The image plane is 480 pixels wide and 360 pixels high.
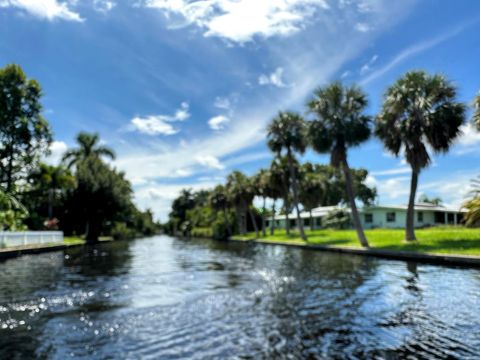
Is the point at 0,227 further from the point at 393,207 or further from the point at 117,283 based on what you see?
the point at 393,207

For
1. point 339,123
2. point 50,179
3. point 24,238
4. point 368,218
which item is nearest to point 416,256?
point 339,123

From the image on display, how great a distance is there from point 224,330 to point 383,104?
78.9ft

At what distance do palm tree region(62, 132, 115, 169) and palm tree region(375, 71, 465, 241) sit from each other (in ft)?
143

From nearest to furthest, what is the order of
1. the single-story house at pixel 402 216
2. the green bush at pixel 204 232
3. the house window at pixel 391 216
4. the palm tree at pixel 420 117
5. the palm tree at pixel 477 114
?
the palm tree at pixel 477 114, the palm tree at pixel 420 117, the single-story house at pixel 402 216, the house window at pixel 391 216, the green bush at pixel 204 232

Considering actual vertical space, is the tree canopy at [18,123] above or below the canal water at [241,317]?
above

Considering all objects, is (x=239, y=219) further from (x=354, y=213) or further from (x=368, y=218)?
(x=354, y=213)

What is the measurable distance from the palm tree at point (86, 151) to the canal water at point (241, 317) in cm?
4662

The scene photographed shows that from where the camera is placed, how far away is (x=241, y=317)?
28.1 feet

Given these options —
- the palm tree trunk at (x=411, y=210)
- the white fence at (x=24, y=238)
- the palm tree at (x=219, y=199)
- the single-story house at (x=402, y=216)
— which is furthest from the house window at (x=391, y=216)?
the white fence at (x=24, y=238)

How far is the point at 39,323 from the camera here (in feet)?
25.9

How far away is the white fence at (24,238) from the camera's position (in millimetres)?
24444

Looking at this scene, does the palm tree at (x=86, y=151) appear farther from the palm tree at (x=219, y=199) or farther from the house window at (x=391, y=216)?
the house window at (x=391, y=216)

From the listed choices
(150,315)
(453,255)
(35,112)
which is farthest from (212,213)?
(150,315)

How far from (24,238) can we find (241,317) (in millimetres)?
24428
